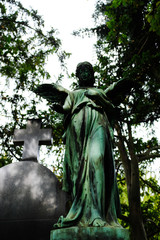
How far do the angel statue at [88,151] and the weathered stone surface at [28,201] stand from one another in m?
1.13

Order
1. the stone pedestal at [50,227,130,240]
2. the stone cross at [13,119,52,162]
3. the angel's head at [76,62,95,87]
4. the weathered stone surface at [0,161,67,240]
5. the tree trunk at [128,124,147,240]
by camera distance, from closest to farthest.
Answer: the stone pedestal at [50,227,130,240] < the angel's head at [76,62,95,87] < the weathered stone surface at [0,161,67,240] < the stone cross at [13,119,52,162] < the tree trunk at [128,124,147,240]

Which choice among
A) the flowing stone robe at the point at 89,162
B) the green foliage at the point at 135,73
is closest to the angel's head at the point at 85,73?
the flowing stone robe at the point at 89,162

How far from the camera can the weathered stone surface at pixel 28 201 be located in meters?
3.91

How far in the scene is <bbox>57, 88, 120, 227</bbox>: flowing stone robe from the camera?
2.56m

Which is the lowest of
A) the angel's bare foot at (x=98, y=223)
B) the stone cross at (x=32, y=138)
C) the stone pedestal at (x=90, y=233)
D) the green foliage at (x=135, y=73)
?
the stone pedestal at (x=90, y=233)

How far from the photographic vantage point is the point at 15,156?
9.29 metres

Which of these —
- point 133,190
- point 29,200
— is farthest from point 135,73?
point 29,200

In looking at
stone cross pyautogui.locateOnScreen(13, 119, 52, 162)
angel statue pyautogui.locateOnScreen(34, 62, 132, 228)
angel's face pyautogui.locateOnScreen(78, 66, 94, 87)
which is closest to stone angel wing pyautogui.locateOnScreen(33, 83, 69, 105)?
angel statue pyautogui.locateOnScreen(34, 62, 132, 228)

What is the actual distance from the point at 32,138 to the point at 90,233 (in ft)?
9.15

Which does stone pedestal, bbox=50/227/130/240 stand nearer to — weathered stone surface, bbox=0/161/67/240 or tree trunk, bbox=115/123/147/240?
weathered stone surface, bbox=0/161/67/240


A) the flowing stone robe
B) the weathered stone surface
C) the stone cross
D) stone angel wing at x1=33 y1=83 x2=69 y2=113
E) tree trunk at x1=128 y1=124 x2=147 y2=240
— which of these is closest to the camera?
the flowing stone robe

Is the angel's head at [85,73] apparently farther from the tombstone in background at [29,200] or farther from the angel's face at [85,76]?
the tombstone in background at [29,200]

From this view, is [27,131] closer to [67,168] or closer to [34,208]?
[34,208]

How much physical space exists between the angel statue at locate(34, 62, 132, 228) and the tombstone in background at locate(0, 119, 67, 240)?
1131 millimetres
